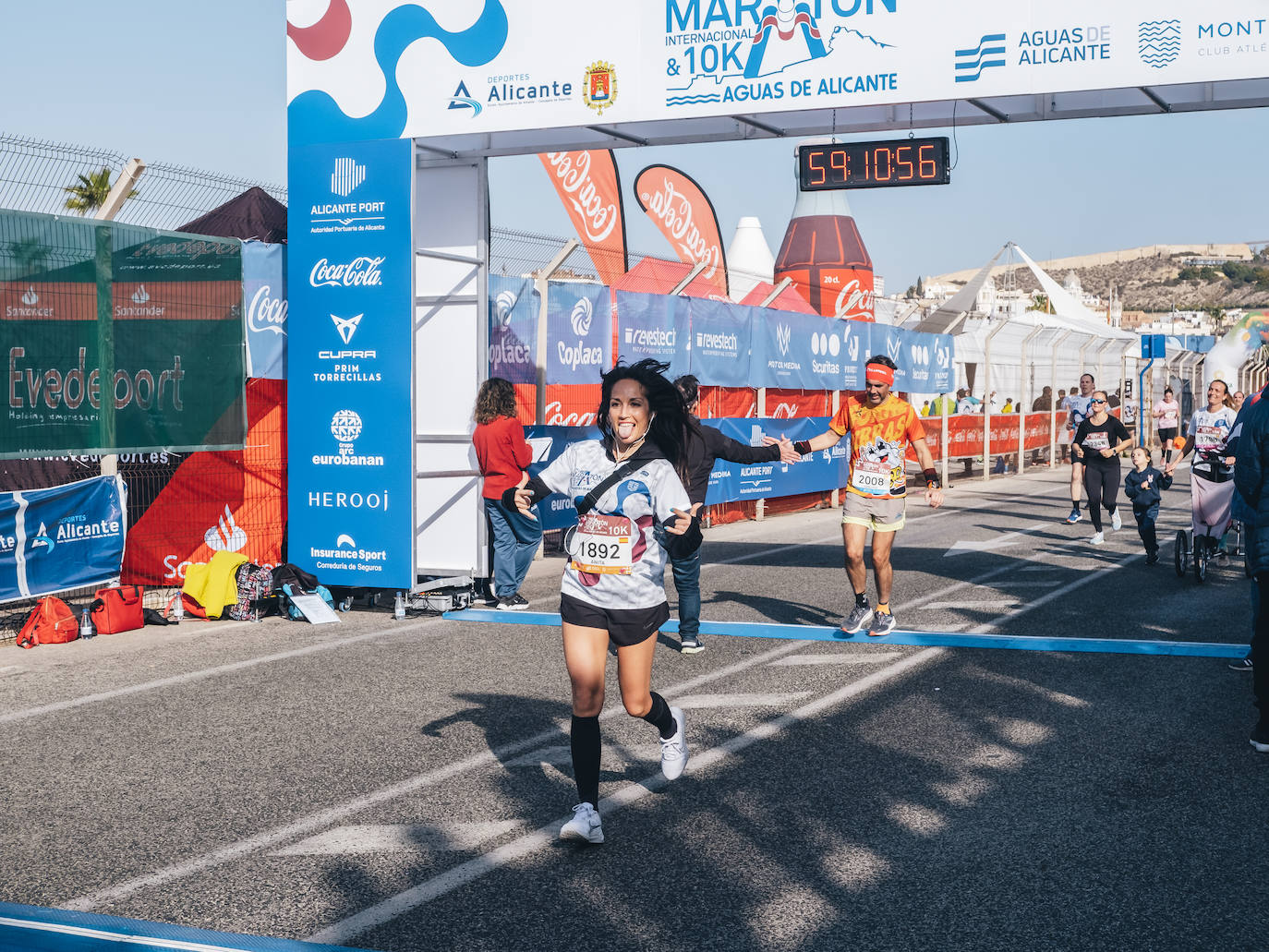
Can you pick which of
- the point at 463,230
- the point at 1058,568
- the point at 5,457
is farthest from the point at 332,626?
the point at 1058,568

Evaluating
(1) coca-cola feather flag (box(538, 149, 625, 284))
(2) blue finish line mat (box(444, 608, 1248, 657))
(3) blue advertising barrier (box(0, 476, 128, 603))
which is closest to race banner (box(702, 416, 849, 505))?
(1) coca-cola feather flag (box(538, 149, 625, 284))

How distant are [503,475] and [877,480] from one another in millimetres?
3334

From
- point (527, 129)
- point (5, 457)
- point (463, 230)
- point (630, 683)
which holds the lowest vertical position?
point (630, 683)

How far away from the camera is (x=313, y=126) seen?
11242 mm

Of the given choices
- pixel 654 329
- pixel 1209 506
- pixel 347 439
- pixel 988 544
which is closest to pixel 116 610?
pixel 347 439

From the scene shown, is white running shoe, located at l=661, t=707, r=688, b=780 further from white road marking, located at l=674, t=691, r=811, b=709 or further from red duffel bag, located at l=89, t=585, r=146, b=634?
red duffel bag, located at l=89, t=585, r=146, b=634

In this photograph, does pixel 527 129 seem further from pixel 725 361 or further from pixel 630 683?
pixel 725 361

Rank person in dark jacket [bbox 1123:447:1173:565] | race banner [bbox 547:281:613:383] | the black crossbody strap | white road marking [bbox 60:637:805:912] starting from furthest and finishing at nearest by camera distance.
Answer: race banner [bbox 547:281:613:383]
person in dark jacket [bbox 1123:447:1173:565]
the black crossbody strap
white road marking [bbox 60:637:805:912]

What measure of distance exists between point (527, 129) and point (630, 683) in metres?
6.67

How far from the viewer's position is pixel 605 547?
518 centimetres

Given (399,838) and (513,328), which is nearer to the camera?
(399,838)

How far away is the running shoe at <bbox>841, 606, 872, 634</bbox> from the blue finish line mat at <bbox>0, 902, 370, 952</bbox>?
607 centimetres

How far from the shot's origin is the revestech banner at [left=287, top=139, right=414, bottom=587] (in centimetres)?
1101

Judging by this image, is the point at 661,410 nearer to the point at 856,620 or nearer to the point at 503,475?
the point at 856,620
